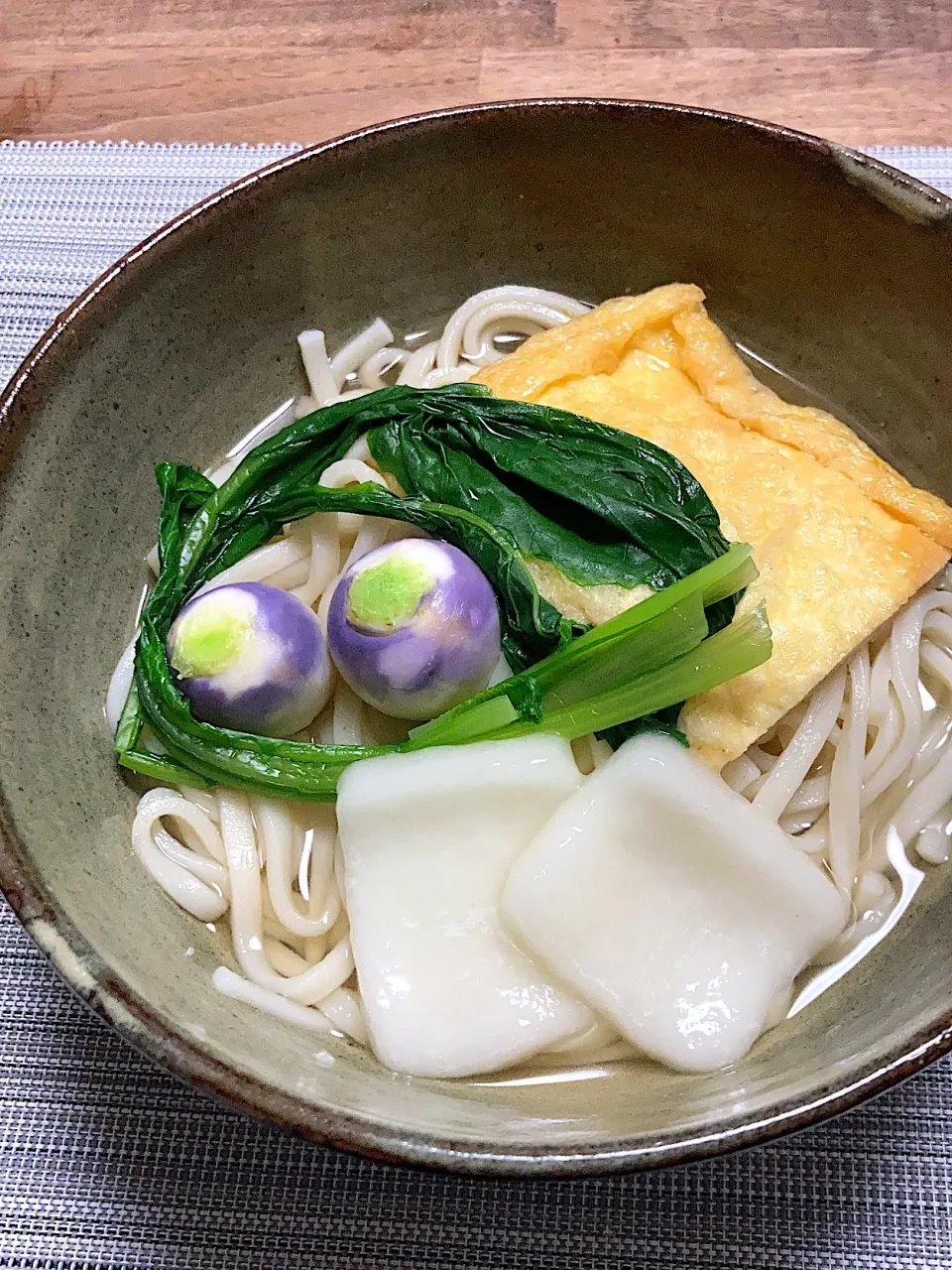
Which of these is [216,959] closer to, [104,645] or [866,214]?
[104,645]

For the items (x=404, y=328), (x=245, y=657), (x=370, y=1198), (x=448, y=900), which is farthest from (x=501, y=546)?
(x=370, y=1198)

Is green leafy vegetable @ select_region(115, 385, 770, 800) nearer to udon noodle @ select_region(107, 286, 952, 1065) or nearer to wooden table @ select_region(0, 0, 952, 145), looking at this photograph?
udon noodle @ select_region(107, 286, 952, 1065)

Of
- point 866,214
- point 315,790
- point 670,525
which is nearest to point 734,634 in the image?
point 670,525

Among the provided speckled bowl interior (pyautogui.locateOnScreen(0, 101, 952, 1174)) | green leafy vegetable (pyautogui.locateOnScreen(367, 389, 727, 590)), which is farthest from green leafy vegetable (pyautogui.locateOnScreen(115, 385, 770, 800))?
speckled bowl interior (pyautogui.locateOnScreen(0, 101, 952, 1174))

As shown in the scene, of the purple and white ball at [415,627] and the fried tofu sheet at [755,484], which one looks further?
the fried tofu sheet at [755,484]

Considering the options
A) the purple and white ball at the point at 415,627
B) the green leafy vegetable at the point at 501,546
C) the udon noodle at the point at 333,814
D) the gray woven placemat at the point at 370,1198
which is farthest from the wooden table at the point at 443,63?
the gray woven placemat at the point at 370,1198

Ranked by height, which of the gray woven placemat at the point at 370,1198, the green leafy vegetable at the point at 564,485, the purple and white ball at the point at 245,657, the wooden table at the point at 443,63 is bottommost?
the gray woven placemat at the point at 370,1198

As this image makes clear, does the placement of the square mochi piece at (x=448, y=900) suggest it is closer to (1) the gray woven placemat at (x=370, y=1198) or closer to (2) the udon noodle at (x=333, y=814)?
(2) the udon noodle at (x=333, y=814)
